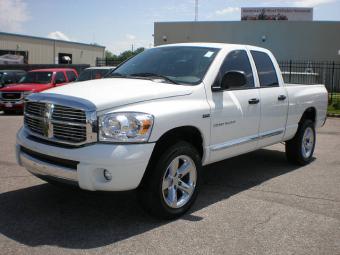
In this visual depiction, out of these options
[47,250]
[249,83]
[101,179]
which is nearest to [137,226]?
[101,179]

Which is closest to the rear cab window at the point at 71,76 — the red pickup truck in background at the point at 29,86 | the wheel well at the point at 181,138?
the red pickup truck in background at the point at 29,86

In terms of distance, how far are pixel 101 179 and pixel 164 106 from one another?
1.00 metres

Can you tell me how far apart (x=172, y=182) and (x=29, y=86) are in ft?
44.7

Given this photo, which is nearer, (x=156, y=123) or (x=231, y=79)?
(x=156, y=123)

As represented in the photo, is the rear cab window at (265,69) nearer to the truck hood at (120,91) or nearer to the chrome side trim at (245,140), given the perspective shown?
the chrome side trim at (245,140)

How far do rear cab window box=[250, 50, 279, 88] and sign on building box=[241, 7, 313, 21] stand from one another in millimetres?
43262

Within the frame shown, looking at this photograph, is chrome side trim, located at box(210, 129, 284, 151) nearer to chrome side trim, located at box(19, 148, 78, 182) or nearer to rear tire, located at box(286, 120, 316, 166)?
rear tire, located at box(286, 120, 316, 166)

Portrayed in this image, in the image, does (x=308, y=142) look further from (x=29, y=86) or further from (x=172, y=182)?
(x=29, y=86)

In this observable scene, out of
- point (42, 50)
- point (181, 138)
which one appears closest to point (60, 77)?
point (181, 138)

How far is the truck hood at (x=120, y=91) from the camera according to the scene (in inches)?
175

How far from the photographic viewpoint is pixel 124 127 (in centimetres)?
433

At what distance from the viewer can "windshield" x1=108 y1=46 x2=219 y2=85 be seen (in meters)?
5.45

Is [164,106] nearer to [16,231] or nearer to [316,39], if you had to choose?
[16,231]

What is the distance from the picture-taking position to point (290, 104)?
7047 millimetres
